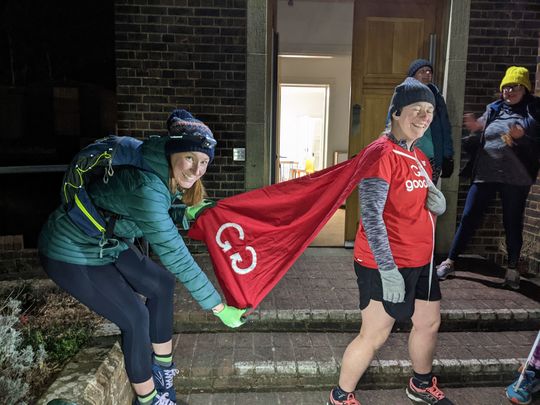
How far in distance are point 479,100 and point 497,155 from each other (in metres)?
1.43

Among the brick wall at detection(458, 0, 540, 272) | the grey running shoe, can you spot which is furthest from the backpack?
the brick wall at detection(458, 0, 540, 272)

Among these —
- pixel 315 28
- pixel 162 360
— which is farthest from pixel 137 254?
pixel 315 28

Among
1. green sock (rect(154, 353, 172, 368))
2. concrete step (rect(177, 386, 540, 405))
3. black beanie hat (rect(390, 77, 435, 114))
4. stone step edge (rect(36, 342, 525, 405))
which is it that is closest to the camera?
black beanie hat (rect(390, 77, 435, 114))

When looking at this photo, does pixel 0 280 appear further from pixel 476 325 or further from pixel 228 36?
pixel 476 325

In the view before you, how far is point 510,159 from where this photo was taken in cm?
458

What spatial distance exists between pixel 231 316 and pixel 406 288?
1.06 m

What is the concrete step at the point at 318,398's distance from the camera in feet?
10.4

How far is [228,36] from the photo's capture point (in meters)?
5.48

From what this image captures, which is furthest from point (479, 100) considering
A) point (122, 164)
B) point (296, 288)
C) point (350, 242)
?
point (122, 164)

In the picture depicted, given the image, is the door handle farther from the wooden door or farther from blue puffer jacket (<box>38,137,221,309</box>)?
blue puffer jacket (<box>38,137,221,309</box>)

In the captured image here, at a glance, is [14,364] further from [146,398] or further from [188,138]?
[188,138]

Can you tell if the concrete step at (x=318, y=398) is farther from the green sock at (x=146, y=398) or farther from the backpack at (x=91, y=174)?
the backpack at (x=91, y=174)

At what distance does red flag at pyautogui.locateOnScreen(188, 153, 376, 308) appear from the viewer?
8.70 feet

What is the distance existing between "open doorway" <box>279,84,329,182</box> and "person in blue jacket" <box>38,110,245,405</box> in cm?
1001
